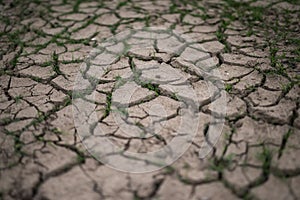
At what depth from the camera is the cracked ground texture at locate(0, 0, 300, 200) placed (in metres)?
1.62

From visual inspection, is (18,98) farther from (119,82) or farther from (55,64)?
(119,82)

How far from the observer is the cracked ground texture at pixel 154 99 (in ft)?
5.32

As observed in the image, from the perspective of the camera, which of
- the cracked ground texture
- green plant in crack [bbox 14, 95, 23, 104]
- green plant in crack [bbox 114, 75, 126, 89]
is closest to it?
the cracked ground texture

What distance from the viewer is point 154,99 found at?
214 cm

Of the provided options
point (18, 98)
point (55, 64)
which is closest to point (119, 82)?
point (55, 64)

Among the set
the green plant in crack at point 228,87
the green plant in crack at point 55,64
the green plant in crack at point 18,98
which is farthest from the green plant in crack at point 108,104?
the green plant in crack at point 228,87


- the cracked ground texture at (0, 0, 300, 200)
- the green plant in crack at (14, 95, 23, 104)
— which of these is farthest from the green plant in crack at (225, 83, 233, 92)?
the green plant in crack at (14, 95, 23, 104)

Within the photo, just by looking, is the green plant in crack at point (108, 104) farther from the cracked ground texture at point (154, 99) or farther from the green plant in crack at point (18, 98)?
the green plant in crack at point (18, 98)

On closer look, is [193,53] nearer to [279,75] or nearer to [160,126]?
[279,75]

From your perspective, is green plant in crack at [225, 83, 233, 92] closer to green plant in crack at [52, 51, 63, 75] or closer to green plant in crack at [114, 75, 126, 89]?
green plant in crack at [114, 75, 126, 89]

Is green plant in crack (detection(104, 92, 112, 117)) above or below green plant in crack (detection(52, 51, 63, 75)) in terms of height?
below

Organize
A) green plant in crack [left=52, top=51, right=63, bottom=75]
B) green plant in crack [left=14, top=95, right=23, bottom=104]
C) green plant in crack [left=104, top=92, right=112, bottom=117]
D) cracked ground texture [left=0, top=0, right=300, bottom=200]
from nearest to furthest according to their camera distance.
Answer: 1. cracked ground texture [left=0, top=0, right=300, bottom=200]
2. green plant in crack [left=104, top=92, right=112, bottom=117]
3. green plant in crack [left=14, top=95, right=23, bottom=104]
4. green plant in crack [left=52, top=51, right=63, bottom=75]

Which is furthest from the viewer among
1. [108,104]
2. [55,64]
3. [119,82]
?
[55,64]

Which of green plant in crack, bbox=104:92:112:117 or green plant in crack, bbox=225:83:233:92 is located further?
green plant in crack, bbox=225:83:233:92
